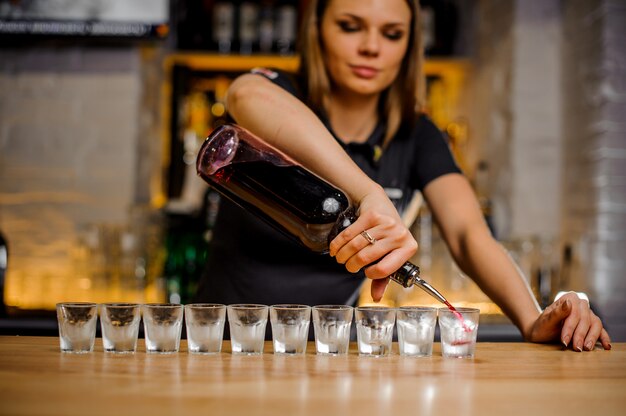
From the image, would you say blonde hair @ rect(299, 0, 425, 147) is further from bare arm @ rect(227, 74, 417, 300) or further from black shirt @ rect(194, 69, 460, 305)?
bare arm @ rect(227, 74, 417, 300)

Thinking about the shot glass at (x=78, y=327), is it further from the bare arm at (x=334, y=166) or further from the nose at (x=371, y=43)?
the nose at (x=371, y=43)

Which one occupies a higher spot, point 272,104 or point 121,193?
point 272,104

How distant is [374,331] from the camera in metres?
0.96

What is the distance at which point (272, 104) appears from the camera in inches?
48.3

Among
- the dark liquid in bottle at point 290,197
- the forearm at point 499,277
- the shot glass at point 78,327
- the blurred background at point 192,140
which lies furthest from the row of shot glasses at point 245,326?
the blurred background at point 192,140

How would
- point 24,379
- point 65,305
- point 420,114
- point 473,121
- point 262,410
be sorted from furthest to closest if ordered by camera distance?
point 473,121 < point 420,114 < point 65,305 < point 24,379 < point 262,410

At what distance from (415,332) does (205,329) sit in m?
0.26

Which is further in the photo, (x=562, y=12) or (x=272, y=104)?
(x=562, y=12)

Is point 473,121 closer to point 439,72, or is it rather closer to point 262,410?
point 439,72

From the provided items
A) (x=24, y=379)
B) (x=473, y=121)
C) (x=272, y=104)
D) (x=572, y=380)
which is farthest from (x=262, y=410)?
(x=473, y=121)

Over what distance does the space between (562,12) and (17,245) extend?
221 cm

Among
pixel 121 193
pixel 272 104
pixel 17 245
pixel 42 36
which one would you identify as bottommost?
pixel 17 245

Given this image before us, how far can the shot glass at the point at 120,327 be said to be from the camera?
94 cm

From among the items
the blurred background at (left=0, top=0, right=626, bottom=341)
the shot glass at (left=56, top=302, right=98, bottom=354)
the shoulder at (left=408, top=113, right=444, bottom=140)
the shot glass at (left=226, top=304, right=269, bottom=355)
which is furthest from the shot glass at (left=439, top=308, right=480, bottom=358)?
the blurred background at (left=0, top=0, right=626, bottom=341)
